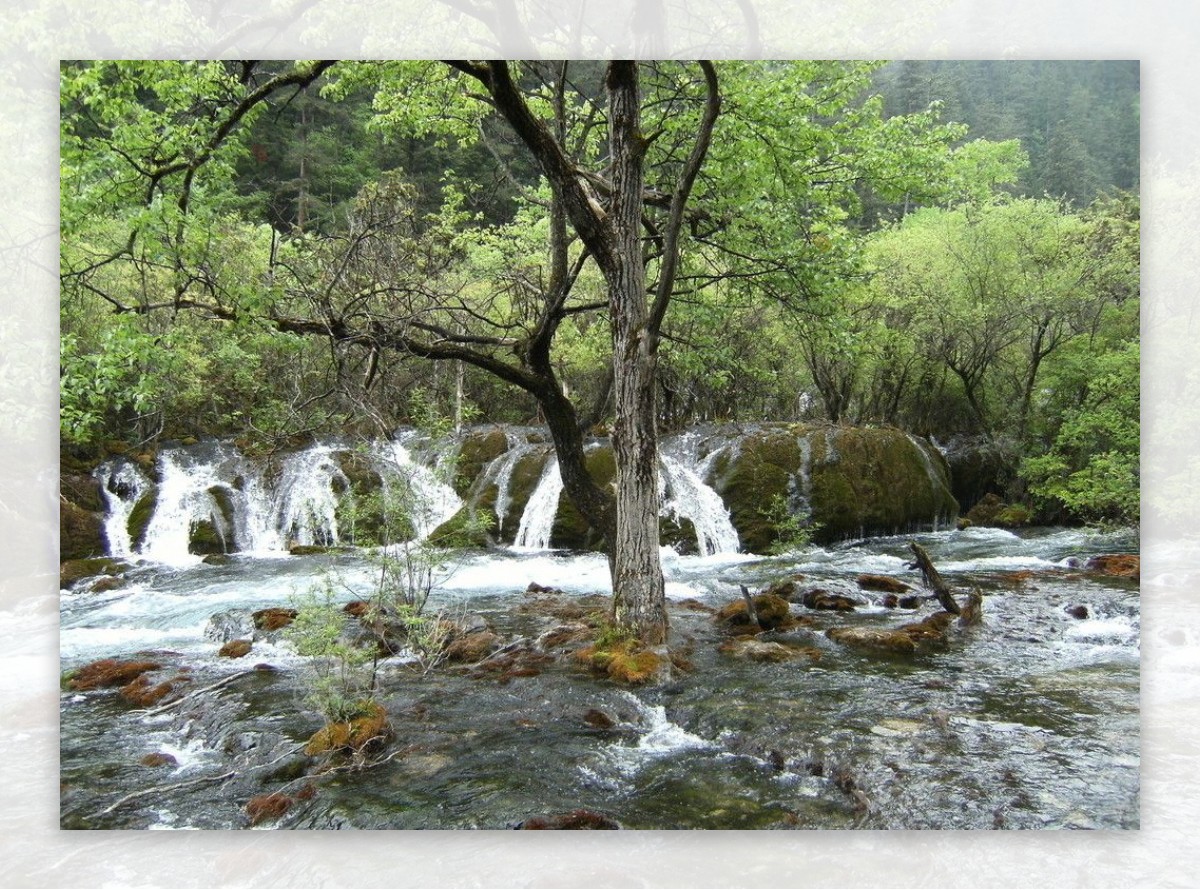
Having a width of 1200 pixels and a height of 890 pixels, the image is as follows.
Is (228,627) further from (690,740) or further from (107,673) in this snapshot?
(690,740)

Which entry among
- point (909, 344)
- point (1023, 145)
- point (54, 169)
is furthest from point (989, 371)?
point (54, 169)

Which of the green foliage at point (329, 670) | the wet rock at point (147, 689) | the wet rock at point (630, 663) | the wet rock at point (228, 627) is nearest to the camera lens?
the green foliage at point (329, 670)

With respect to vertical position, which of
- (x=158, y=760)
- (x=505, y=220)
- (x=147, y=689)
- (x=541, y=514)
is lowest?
(x=158, y=760)

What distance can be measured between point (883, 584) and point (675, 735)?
3722 mm

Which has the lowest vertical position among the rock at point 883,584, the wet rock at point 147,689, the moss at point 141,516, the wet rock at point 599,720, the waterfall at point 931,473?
the wet rock at point 599,720

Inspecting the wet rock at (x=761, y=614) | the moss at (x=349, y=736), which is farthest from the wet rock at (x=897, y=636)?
the moss at (x=349, y=736)

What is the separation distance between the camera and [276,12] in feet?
13.2

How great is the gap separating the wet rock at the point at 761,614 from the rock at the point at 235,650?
3374 millimetres

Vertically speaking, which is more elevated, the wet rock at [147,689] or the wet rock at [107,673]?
the wet rock at [107,673]

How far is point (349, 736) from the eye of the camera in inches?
151

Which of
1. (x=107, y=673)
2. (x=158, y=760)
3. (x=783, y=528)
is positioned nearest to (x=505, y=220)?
(x=783, y=528)

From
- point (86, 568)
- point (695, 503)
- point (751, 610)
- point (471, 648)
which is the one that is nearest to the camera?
point (471, 648)

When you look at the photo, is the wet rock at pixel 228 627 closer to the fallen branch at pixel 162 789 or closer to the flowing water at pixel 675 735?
the flowing water at pixel 675 735

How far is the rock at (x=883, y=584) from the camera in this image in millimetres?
6987
